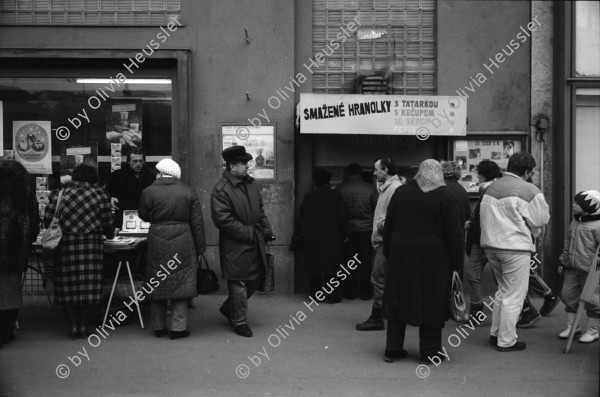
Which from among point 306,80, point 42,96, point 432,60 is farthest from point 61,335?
point 432,60

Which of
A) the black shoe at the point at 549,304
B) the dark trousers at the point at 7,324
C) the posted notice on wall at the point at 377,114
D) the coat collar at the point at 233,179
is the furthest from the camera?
the posted notice on wall at the point at 377,114

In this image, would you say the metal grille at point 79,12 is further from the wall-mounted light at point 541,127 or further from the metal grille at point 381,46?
the wall-mounted light at point 541,127

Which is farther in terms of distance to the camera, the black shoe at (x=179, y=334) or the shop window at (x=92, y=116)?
the shop window at (x=92, y=116)

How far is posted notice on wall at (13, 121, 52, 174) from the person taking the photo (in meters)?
9.02

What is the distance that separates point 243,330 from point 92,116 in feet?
12.8

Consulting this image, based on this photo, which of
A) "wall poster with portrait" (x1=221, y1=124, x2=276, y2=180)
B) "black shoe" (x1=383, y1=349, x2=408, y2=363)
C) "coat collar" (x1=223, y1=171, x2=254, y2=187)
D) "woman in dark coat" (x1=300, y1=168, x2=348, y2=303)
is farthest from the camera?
"wall poster with portrait" (x1=221, y1=124, x2=276, y2=180)

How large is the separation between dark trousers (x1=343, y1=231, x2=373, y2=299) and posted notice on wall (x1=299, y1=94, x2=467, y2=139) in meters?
1.35

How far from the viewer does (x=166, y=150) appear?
906 centimetres

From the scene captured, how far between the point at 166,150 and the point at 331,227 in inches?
97.0

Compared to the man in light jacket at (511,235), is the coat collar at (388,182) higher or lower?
higher

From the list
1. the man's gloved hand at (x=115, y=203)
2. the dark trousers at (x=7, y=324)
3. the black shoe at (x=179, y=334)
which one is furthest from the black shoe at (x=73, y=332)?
the man's gloved hand at (x=115, y=203)

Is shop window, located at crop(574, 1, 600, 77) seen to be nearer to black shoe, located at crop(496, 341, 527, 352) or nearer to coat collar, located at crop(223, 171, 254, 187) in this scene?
black shoe, located at crop(496, 341, 527, 352)

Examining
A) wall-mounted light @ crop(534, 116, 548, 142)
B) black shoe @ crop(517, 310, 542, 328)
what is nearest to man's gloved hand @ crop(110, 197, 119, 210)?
black shoe @ crop(517, 310, 542, 328)

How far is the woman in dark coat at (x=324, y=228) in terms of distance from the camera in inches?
331
